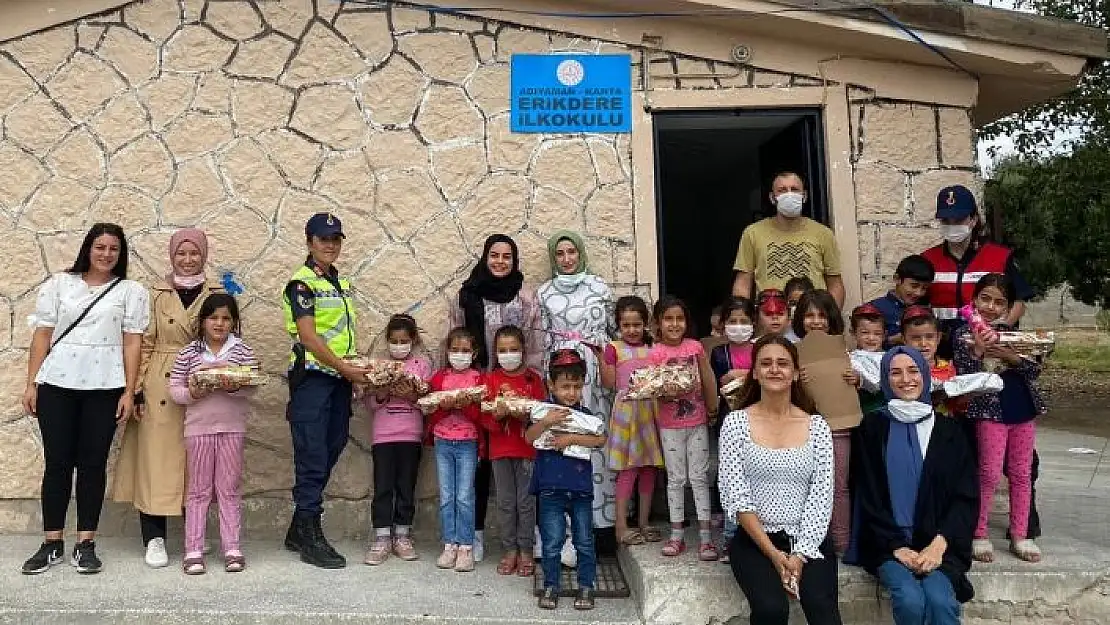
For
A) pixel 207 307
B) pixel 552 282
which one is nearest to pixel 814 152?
pixel 552 282

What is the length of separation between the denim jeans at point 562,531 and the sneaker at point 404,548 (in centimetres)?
90

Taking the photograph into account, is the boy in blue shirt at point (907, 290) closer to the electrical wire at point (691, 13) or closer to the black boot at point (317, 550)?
the electrical wire at point (691, 13)

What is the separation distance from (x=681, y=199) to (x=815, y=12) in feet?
17.0

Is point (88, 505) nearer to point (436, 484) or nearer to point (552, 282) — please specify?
point (436, 484)

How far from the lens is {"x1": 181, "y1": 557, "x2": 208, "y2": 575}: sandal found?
4.16 meters

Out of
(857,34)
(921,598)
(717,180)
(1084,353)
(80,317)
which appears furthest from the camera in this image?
(1084,353)

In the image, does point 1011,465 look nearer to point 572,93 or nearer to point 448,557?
point 448,557

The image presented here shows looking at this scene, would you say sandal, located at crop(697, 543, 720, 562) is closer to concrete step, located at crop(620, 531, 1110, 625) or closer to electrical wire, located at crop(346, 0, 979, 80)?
concrete step, located at crop(620, 531, 1110, 625)

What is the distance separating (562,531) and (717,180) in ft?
20.8

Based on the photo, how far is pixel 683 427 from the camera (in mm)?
4293

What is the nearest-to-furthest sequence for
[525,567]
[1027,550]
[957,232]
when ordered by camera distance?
[1027,550], [525,567], [957,232]

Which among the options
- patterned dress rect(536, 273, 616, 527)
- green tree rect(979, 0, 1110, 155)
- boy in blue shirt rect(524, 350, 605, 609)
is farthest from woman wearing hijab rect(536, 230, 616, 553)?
green tree rect(979, 0, 1110, 155)

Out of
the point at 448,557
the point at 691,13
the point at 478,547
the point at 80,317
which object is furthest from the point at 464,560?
the point at 691,13

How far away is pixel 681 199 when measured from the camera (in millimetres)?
10031
